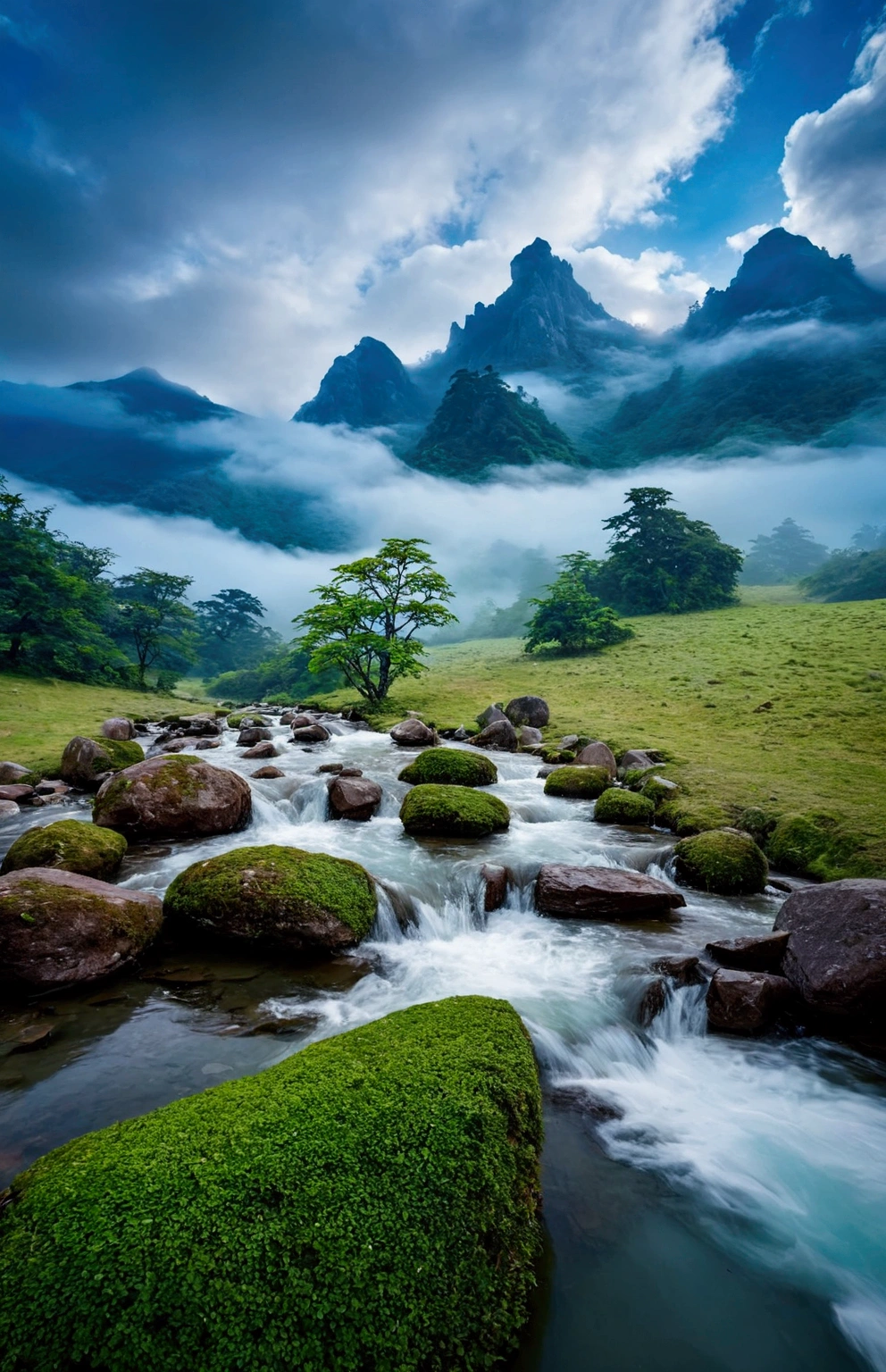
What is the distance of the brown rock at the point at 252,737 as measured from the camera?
72.7ft

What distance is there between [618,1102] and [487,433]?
549ft

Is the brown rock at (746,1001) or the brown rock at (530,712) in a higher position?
the brown rock at (530,712)

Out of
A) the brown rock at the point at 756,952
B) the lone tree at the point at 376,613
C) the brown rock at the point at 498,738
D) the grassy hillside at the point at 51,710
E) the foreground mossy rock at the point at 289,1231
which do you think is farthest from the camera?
the lone tree at the point at 376,613

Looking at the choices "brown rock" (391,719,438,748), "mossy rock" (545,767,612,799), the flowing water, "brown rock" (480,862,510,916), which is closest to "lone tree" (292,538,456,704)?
"brown rock" (391,719,438,748)

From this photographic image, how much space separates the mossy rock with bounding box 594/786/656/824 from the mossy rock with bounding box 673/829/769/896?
2.84 meters

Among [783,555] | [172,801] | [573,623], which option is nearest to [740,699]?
[172,801]

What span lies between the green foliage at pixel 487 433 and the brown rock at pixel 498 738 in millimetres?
148045

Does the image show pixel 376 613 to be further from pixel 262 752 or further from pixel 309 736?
pixel 262 752

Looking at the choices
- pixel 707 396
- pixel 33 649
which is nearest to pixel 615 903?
pixel 33 649

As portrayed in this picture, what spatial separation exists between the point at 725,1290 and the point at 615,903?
4.92 m

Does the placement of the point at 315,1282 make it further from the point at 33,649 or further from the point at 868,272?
the point at 868,272

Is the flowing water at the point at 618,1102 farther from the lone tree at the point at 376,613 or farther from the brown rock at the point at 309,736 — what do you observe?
the lone tree at the point at 376,613

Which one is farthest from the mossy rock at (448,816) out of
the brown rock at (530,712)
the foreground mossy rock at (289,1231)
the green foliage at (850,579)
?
the green foliage at (850,579)

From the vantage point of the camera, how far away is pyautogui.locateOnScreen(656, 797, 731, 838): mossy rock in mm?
11258
